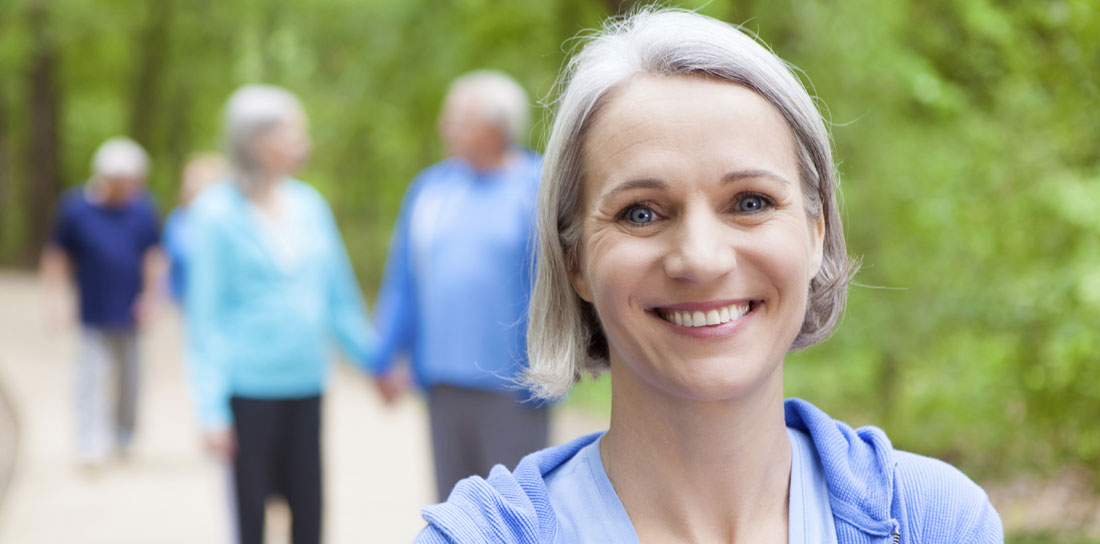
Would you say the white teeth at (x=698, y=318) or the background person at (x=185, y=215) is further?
the background person at (x=185, y=215)

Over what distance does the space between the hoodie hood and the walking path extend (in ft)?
12.7

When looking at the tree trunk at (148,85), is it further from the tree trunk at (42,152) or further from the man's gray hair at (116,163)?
the man's gray hair at (116,163)

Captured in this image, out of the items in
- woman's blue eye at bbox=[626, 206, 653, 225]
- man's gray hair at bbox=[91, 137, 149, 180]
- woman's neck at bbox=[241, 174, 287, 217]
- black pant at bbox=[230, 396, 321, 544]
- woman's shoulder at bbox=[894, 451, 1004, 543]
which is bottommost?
woman's shoulder at bbox=[894, 451, 1004, 543]

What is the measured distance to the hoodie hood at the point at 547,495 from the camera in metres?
1.54

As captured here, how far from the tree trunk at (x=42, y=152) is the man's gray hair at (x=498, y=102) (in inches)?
925

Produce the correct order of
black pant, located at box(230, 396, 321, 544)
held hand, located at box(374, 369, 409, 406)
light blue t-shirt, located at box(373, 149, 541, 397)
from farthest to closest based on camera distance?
held hand, located at box(374, 369, 409, 406) < black pant, located at box(230, 396, 321, 544) < light blue t-shirt, located at box(373, 149, 541, 397)

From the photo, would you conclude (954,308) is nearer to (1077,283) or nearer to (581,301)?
(1077,283)

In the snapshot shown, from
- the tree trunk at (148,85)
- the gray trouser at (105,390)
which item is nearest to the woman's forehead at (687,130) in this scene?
the gray trouser at (105,390)

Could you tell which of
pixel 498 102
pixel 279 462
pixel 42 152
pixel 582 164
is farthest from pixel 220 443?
pixel 42 152

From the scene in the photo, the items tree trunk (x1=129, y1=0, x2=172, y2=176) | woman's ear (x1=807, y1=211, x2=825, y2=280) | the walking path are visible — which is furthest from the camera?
tree trunk (x1=129, y1=0, x2=172, y2=176)

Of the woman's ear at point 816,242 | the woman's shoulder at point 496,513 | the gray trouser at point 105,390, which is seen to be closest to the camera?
the woman's shoulder at point 496,513

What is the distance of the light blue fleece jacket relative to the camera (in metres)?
4.94

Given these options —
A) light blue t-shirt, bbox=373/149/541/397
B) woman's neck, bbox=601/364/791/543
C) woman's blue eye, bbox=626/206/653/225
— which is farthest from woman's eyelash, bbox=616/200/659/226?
light blue t-shirt, bbox=373/149/541/397

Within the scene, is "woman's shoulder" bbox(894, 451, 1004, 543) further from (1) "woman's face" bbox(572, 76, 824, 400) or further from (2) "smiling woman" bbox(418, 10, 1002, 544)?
(1) "woman's face" bbox(572, 76, 824, 400)
